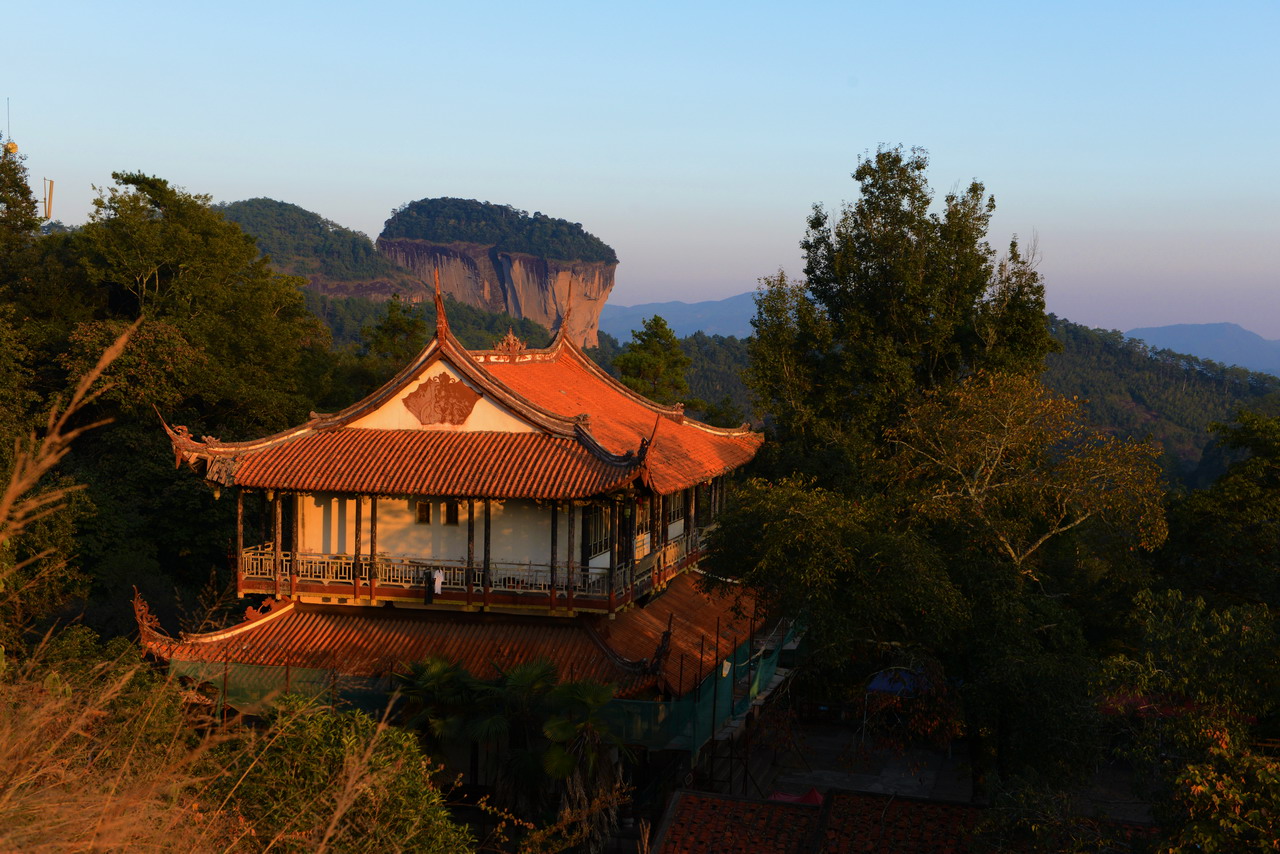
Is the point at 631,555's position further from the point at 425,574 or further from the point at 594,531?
the point at 425,574

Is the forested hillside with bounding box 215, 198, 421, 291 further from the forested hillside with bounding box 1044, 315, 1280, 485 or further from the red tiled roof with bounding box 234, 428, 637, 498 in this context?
the red tiled roof with bounding box 234, 428, 637, 498

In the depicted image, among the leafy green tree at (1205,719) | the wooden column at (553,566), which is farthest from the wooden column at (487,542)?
the leafy green tree at (1205,719)

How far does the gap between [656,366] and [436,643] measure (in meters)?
26.3

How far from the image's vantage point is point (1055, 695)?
→ 570 inches

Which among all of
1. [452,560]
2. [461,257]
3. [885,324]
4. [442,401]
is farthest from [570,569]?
[461,257]

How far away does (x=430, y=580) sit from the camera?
19.0 m

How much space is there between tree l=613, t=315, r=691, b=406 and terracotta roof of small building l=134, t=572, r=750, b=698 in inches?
936

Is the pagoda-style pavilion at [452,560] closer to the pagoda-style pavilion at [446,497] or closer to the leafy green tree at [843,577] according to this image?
the pagoda-style pavilion at [446,497]

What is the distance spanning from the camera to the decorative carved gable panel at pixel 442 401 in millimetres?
19875

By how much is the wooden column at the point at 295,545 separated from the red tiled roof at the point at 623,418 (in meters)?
4.24

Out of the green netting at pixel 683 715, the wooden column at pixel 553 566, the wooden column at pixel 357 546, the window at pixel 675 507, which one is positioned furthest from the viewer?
the window at pixel 675 507

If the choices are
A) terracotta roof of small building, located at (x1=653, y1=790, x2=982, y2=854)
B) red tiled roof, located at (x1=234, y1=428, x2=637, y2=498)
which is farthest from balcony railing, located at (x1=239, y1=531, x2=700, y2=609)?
terracotta roof of small building, located at (x1=653, y1=790, x2=982, y2=854)

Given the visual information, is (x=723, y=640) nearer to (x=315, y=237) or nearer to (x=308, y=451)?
(x=308, y=451)

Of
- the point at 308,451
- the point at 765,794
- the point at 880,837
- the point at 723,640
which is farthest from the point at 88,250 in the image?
the point at 880,837
